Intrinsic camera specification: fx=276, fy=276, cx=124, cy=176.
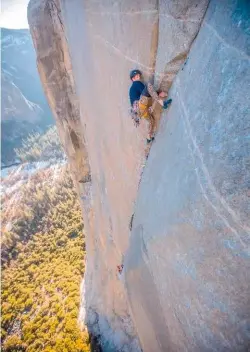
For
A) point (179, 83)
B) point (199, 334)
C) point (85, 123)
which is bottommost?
point (199, 334)

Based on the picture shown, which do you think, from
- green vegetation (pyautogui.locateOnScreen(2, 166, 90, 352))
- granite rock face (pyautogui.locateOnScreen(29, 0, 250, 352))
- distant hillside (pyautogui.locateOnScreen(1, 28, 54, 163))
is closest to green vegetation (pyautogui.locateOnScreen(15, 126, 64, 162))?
distant hillside (pyautogui.locateOnScreen(1, 28, 54, 163))

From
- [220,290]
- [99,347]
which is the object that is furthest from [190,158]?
[99,347]

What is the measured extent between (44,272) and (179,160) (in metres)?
17.2

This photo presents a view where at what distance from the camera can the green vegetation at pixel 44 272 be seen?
13375 millimetres

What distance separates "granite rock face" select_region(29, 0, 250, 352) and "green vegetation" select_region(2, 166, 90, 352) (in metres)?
7.95

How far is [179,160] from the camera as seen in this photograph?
11.7 feet

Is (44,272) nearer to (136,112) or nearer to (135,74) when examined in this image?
(136,112)

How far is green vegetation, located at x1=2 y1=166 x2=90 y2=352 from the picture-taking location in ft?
43.9

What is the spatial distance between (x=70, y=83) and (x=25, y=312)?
43.9ft

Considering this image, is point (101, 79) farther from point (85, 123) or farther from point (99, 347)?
point (99, 347)

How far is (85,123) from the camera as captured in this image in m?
9.24

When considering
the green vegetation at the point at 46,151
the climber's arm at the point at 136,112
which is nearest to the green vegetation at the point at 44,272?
the climber's arm at the point at 136,112

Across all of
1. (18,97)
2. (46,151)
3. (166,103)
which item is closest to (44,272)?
(166,103)

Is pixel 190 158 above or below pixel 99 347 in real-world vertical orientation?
above
